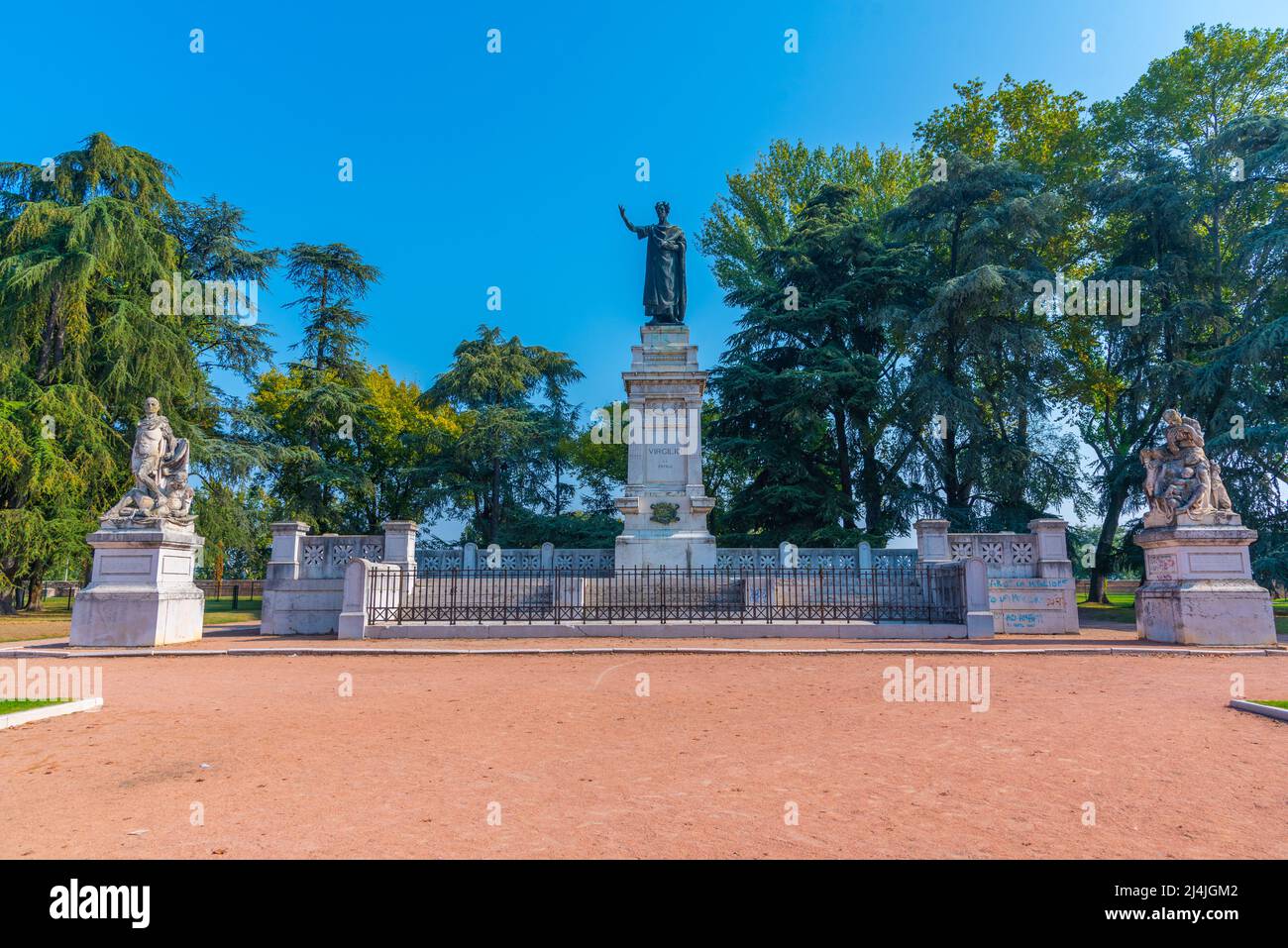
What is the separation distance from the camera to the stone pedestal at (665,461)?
72.0 feet

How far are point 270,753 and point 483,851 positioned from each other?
10.7ft

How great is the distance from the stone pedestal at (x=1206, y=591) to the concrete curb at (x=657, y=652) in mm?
921

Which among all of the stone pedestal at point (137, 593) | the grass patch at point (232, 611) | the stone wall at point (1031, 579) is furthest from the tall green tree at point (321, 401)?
the stone wall at point (1031, 579)

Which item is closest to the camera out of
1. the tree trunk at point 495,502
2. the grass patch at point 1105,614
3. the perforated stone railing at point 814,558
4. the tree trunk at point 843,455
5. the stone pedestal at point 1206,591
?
the stone pedestal at point 1206,591

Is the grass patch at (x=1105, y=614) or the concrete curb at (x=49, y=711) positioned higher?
the concrete curb at (x=49, y=711)

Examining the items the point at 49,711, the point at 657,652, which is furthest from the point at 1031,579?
the point at 49,711

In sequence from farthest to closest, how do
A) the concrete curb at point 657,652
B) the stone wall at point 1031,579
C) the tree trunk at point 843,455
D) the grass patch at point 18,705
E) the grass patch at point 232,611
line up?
the tree trunk at point 843,455 < the grass patch at point 232,611 < the stone wall at point 1031,579 < the concrete curb at point 657,652 < the grass patch at point 18,705

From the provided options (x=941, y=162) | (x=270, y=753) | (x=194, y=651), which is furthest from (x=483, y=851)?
(x=941, y=162)

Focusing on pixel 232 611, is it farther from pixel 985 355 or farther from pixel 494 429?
pixel 985 355

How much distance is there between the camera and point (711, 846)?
392 cm

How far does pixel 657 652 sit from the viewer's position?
13.3 meters

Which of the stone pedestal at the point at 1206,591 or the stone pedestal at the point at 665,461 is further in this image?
the stone pedestal at the point at 665,461

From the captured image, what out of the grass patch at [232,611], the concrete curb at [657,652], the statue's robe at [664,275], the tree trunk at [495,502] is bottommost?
the grass patch at [232,611]

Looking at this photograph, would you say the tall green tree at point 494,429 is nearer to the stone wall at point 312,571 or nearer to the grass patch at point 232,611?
the grass patch at point 232,611
